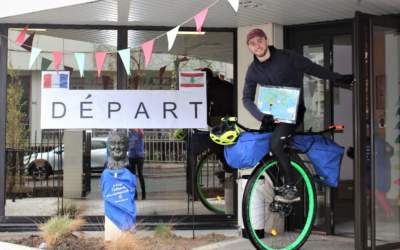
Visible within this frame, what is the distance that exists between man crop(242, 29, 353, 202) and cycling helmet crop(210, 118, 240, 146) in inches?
10.4

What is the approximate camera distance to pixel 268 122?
17.9 feet

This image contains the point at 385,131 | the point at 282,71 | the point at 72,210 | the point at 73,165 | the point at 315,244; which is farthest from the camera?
the point at 73,165

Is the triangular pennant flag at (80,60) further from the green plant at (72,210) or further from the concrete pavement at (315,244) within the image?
the concrete pavement at (315,244)

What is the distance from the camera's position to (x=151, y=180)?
26.8 feet

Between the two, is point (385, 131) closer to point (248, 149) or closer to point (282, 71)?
point (282, 71)

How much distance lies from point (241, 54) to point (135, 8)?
1746 millimetres

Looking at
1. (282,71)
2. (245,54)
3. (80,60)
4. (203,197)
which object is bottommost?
(203,197)

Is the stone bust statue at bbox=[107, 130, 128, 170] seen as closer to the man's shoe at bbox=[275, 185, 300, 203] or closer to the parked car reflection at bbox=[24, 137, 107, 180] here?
the parked car reflection at bbox=[24, 137, 107, 180]

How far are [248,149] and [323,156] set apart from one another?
83 cm

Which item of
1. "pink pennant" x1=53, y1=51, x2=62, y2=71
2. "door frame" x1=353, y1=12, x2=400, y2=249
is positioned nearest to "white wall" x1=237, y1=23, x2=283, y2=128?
"door frame" x1=353, y1=12, x2=400, y2=249

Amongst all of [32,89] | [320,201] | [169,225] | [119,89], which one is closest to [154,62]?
[119,89]

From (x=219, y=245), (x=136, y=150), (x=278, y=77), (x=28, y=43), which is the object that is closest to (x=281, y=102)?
(x=278, y=77)

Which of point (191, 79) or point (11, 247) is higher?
point (191, 79)

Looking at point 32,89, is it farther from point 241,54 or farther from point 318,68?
point 318,68
